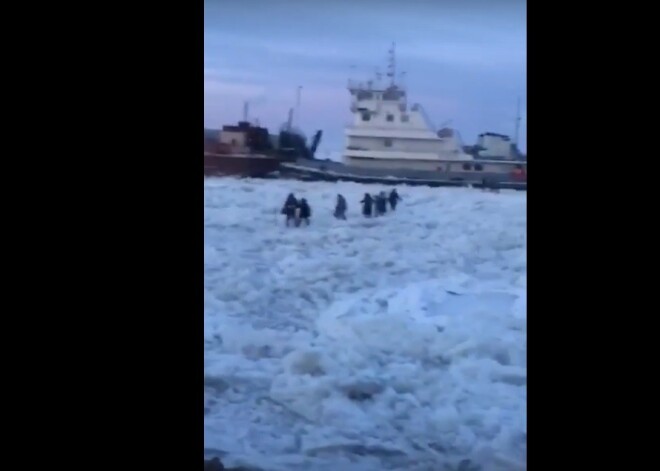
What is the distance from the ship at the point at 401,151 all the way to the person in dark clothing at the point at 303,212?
0.05 meters

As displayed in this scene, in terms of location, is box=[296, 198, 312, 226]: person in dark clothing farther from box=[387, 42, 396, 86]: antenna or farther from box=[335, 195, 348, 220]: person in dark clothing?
box=[387, 42, 396, 86]: antenna

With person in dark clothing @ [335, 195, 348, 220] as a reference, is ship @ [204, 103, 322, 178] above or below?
above

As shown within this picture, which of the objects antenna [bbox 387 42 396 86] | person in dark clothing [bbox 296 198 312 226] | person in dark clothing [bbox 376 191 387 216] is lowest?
person in dark clothing [bbox 296 198 312 226]

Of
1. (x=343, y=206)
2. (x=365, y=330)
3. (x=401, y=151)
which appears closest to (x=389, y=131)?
(x=401, y=151)

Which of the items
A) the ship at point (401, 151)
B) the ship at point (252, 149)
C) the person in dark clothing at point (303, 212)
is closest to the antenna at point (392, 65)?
the ship at point (401, 151)

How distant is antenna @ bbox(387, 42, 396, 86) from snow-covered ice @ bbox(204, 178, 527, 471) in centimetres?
21

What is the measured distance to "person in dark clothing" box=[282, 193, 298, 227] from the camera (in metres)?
1.63

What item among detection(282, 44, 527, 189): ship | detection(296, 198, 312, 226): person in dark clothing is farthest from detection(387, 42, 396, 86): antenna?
detection(296, 198, 312, 226): person in dark clothing

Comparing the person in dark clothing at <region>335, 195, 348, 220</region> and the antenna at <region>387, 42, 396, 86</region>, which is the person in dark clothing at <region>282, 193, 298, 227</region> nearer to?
the person in dark clothing at <region>335, 195, 348, 220</region>

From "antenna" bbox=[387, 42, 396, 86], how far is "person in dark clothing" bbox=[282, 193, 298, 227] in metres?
0.29

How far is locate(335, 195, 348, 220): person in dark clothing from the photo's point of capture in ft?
5.34
